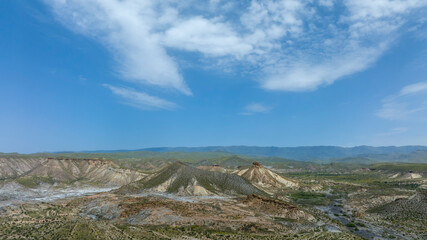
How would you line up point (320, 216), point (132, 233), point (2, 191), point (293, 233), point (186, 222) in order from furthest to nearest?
point (2, 191) < point (320, 216) < point (186, 222) < point (293, 233) < point (132, 233)

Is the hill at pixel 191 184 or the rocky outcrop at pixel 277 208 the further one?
the hill at pixel 191 184

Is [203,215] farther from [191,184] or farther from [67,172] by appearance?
[67,172]

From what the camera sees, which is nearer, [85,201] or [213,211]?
[213,211]

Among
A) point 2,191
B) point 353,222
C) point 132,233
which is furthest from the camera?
point 2,191

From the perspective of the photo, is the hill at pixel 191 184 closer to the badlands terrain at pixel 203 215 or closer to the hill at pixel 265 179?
the badlands terrain at pixel 203 215

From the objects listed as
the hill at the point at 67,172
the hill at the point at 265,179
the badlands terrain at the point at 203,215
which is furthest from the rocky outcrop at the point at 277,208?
the hill at the point at 67,172

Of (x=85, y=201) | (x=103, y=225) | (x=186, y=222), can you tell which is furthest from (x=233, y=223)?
(x=85, y=201)

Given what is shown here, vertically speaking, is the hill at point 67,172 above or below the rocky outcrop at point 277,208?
above

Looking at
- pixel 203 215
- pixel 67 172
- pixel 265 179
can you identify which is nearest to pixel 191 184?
pixel 203 215

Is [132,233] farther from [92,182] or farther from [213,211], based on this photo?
[92,182]
